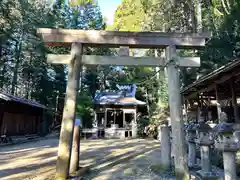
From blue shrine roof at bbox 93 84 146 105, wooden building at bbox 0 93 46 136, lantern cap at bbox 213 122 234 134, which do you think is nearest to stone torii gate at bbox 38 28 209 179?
lantern cap at bbox 213 122 234 134

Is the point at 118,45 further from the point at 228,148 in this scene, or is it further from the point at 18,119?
the point at 18,119

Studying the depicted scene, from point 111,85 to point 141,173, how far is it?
73.0 ft

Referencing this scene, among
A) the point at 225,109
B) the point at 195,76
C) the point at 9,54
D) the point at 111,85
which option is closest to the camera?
the point at 225,109

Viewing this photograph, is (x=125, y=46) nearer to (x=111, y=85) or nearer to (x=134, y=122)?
(x=134, y=122)

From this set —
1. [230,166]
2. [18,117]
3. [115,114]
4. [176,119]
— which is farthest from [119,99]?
[230,166]

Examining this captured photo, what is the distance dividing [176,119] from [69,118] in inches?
91.0

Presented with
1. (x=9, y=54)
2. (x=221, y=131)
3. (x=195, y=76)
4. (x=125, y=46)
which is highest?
(x=9, y=54)

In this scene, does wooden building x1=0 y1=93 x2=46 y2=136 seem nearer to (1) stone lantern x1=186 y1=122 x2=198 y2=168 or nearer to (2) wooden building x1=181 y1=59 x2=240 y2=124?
(1) stone lantern x1=186 y1=122 x2=198 y2=168

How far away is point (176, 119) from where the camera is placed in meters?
4.64

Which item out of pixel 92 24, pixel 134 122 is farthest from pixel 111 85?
pixel 134 122

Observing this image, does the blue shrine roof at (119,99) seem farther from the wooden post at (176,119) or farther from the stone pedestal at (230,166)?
the stone pedestal at (230,166)

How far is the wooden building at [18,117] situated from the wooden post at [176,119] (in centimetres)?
968

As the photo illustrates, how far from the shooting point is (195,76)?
55.2ft

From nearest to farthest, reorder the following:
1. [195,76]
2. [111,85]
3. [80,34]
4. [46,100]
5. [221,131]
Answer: [221,131] < [80,34] < [195,76] < [46,100] < [111,85]
